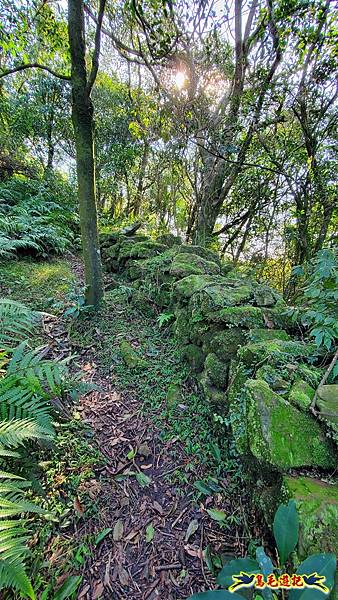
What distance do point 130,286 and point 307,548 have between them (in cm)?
373

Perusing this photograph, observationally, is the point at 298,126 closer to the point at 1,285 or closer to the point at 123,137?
the point at 123,137

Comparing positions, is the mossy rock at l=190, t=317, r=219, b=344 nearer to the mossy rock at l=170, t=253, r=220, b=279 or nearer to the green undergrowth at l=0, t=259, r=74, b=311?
the mossy rock at l=170, t=253, r=220, b=279

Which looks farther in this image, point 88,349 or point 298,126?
point 298,126

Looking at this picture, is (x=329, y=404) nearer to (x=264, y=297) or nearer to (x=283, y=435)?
(x=283, y=435)

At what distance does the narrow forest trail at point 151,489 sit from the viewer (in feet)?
4.70

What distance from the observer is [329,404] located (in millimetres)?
1429

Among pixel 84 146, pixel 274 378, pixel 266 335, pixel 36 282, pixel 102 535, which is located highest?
pixel 84 146

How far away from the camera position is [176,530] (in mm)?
1609

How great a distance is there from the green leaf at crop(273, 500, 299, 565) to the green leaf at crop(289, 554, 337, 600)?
8 cm

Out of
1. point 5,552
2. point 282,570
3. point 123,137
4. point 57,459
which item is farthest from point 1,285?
point 123,137

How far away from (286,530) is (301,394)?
65cm

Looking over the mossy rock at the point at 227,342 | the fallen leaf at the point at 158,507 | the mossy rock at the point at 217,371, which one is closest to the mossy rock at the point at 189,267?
the mossy rock at the point at 227,342

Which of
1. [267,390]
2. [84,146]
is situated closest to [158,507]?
[267,390]

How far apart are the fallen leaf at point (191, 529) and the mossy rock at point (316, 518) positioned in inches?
28.9
